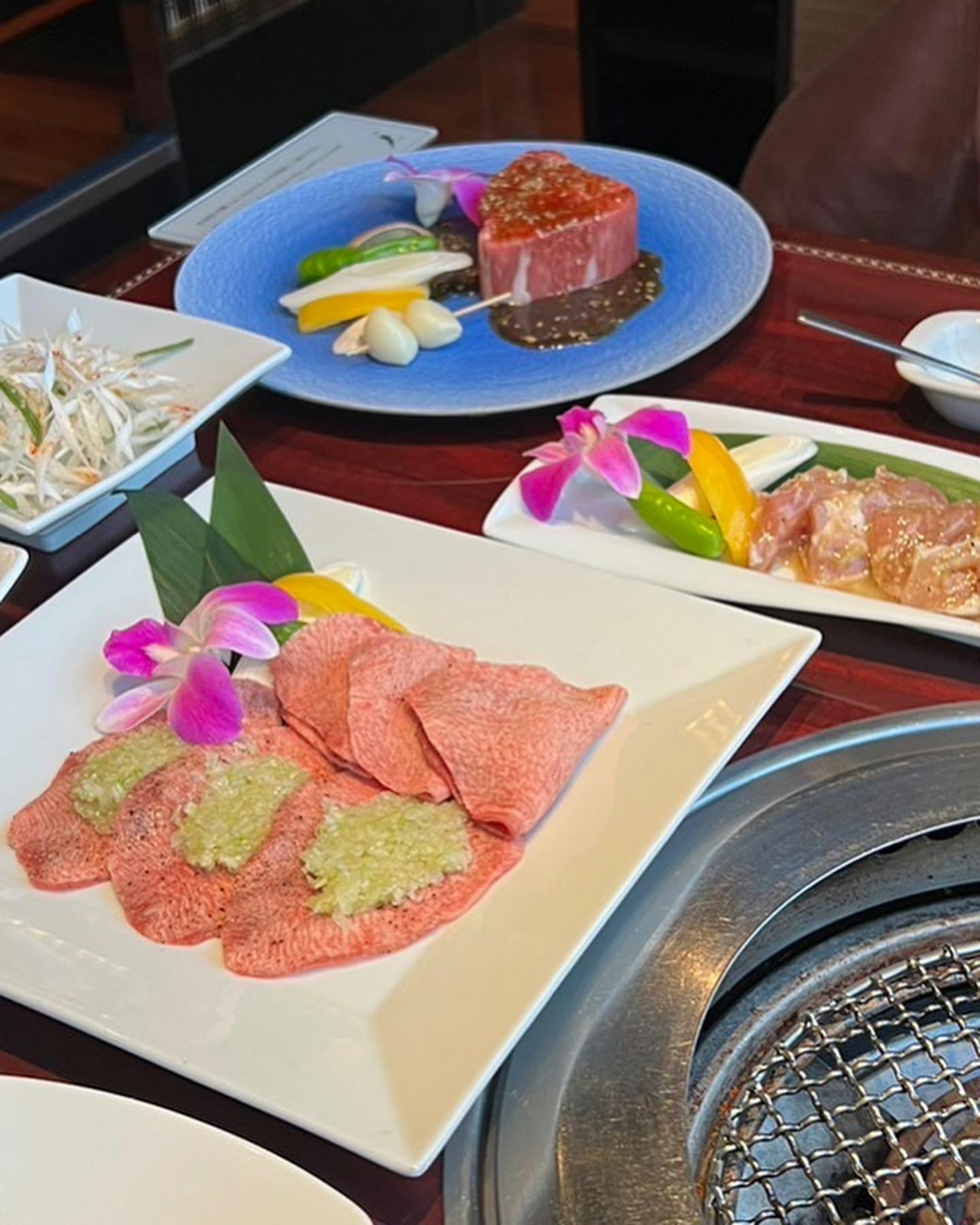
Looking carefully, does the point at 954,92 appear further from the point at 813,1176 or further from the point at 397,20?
the point at 397,20

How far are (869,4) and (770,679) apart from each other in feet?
11.6

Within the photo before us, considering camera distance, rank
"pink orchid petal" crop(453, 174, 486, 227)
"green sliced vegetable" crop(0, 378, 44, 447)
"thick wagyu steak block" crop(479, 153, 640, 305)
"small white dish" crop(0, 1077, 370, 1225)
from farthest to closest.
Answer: "pink orchid petal" crop(453, 174, 486, 227), "thick wagyu steak block" crop(479, 153, 640, 305), "green sliced vegetable" crop(0, 378, 44, 447), "small white dish" crop(0, 1077, 370, 1225)

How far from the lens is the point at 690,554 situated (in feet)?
4.29

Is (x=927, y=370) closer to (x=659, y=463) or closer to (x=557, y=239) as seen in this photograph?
(x=659, y=463)

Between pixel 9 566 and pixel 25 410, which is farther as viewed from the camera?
pixel 25 410

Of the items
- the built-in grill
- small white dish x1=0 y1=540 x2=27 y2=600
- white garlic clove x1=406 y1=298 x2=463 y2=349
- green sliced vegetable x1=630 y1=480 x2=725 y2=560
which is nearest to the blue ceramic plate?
white garlic clove x1=406 y1=298 x2=463 y2=349

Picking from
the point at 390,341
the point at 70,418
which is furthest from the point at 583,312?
the point at 70,418

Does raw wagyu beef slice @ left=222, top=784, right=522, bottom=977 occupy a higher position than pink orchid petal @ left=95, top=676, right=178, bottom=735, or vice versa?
raw wagyu beef slice @ left=222, top=784, right=522, bottom=977

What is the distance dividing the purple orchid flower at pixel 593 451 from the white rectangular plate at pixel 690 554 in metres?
0.02

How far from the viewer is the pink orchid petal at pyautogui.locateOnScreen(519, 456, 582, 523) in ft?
4.37

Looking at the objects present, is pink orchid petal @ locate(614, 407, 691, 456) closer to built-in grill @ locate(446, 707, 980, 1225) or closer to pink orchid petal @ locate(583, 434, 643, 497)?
pink orchid petal @ locate(583, 434, 643, 497)

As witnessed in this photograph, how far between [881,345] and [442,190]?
25.3 inches

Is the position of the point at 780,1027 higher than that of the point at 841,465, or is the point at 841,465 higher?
the point at 841,465

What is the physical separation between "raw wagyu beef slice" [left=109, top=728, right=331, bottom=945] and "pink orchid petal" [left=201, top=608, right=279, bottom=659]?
0.08 meters
